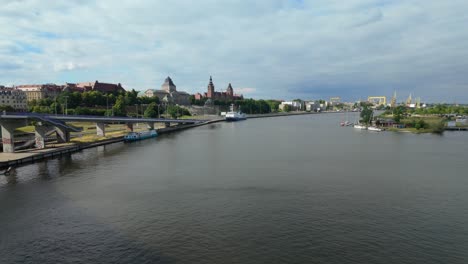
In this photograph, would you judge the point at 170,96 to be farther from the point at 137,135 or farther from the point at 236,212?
the point at 236,212

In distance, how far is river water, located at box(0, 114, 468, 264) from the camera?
16.2m

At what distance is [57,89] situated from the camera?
137 m

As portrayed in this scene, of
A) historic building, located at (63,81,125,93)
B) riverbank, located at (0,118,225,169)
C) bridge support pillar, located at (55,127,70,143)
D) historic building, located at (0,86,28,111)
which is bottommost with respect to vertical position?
riverbank, located at (0,118,225,169)

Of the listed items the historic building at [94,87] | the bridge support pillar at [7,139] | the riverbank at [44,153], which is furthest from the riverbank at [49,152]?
the historic building at [94,87]

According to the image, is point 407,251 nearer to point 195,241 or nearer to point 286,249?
point 286,249

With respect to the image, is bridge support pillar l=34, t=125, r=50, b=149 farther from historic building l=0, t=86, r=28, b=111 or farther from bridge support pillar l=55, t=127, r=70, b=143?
historic building l=0, t=86, r=28, b=111

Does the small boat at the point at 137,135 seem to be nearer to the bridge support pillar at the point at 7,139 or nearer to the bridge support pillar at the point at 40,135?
the bridge support pillar at the point at 40,135

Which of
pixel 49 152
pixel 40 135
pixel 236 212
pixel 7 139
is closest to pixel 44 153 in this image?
pixel 49 152

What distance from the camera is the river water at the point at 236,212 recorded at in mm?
16234

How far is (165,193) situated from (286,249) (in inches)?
513

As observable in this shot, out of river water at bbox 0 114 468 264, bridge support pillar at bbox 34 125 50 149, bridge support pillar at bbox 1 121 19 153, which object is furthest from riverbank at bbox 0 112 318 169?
river water at bbox 0 114 468 264

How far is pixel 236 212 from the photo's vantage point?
2158cm

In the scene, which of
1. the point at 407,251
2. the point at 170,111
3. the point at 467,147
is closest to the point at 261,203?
the point at 407,251

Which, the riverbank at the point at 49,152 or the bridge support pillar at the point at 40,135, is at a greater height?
the bridge support pillar at the point at 40,135
